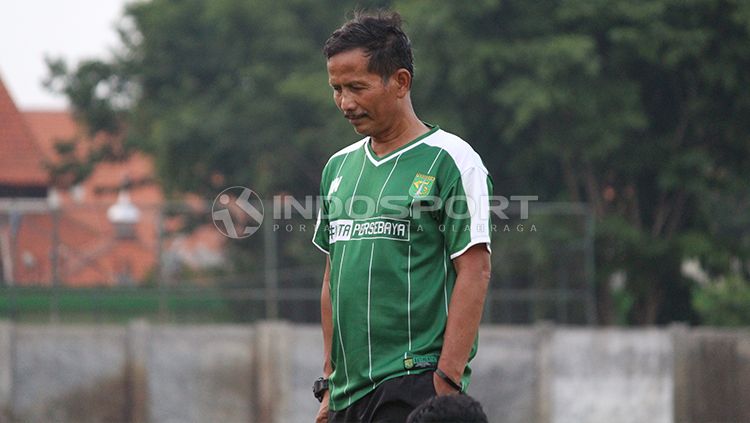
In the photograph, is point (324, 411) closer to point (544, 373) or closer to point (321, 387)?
point (321, 387)

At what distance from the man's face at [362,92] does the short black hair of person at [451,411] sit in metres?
0.99

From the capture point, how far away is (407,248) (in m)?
4.20

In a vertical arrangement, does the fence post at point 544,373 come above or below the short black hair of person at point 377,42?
below

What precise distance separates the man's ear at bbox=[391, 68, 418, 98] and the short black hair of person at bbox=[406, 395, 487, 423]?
42.3 inches

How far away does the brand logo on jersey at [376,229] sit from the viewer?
418 cm

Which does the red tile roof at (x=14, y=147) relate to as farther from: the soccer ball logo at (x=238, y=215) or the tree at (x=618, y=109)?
the tree at (x=618, y=109)

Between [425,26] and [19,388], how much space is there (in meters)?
10.7

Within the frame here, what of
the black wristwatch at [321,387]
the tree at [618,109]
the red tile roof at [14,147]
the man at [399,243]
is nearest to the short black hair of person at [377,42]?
the man at [399,243]

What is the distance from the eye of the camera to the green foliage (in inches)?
859

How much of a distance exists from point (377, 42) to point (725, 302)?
1865cm

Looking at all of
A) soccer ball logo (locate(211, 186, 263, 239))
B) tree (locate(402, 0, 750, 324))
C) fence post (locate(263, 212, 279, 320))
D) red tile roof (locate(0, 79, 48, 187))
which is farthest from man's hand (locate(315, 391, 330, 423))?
tree (locate(402, 0, 750, 324))

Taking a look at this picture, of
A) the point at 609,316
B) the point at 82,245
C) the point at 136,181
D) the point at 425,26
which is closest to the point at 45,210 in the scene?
the point at 82,245

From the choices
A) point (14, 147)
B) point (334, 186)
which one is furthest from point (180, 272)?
point (334, 186)

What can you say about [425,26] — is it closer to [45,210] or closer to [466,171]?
[45,210]
